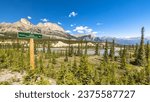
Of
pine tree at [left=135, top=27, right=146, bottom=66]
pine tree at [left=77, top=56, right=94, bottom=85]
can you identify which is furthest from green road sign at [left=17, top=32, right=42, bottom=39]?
pine tree at [left=135, top=27, right=146, bottom=66]

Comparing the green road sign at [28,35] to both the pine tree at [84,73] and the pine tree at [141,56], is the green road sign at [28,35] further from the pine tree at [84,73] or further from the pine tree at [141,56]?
the pine tree at [141,56]

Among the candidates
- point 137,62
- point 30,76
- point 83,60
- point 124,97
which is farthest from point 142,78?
point 137,62

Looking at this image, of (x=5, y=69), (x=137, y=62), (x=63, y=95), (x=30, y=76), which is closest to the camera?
Result: (x=63, y=95)

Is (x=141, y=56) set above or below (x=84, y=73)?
below

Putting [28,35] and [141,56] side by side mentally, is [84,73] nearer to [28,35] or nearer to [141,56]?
[28,35]

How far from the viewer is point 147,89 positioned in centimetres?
782

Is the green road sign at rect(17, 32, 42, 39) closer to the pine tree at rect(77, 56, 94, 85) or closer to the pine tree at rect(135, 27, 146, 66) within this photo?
the pine tree at rect(77, 56, 94, 85)

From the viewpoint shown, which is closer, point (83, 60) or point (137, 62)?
point (83, 60)

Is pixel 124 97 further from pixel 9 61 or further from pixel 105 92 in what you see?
pixel 9 61

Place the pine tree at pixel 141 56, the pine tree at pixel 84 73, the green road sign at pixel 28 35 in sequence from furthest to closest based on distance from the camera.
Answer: the pine tree at pixel 141 56 → the pine tree at pixel 84 73 → the green road sign at pixel 28 35

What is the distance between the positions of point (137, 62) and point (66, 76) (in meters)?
66.5

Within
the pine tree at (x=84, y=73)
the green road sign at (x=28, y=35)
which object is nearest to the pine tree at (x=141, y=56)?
the pine tree at (x=84, y=73)

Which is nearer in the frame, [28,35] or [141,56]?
[28,35]

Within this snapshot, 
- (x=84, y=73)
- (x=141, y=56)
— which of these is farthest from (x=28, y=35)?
(x=141, y=56)
